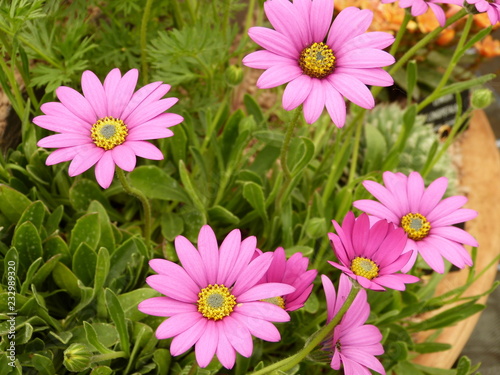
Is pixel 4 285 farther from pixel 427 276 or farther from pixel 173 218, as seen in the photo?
pixel 427 276

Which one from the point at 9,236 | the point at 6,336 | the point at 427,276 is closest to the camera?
the point at 6,336

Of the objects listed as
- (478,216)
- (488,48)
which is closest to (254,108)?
(478,216)

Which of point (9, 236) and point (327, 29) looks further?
point (9, 236)

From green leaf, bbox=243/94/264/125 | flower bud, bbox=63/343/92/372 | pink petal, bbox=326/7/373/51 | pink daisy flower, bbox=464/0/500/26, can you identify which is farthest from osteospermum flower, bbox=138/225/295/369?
green leaf, bbox=243/94/264/125

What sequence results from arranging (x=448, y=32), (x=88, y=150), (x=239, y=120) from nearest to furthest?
1. (x=88, y=150)
2. (x=239, y=120)
3. (x=448, y=32)

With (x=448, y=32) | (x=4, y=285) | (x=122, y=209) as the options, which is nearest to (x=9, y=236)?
(x=4, y=285)

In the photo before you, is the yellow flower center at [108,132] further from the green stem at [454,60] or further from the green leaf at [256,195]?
the green stem at [454,60]
